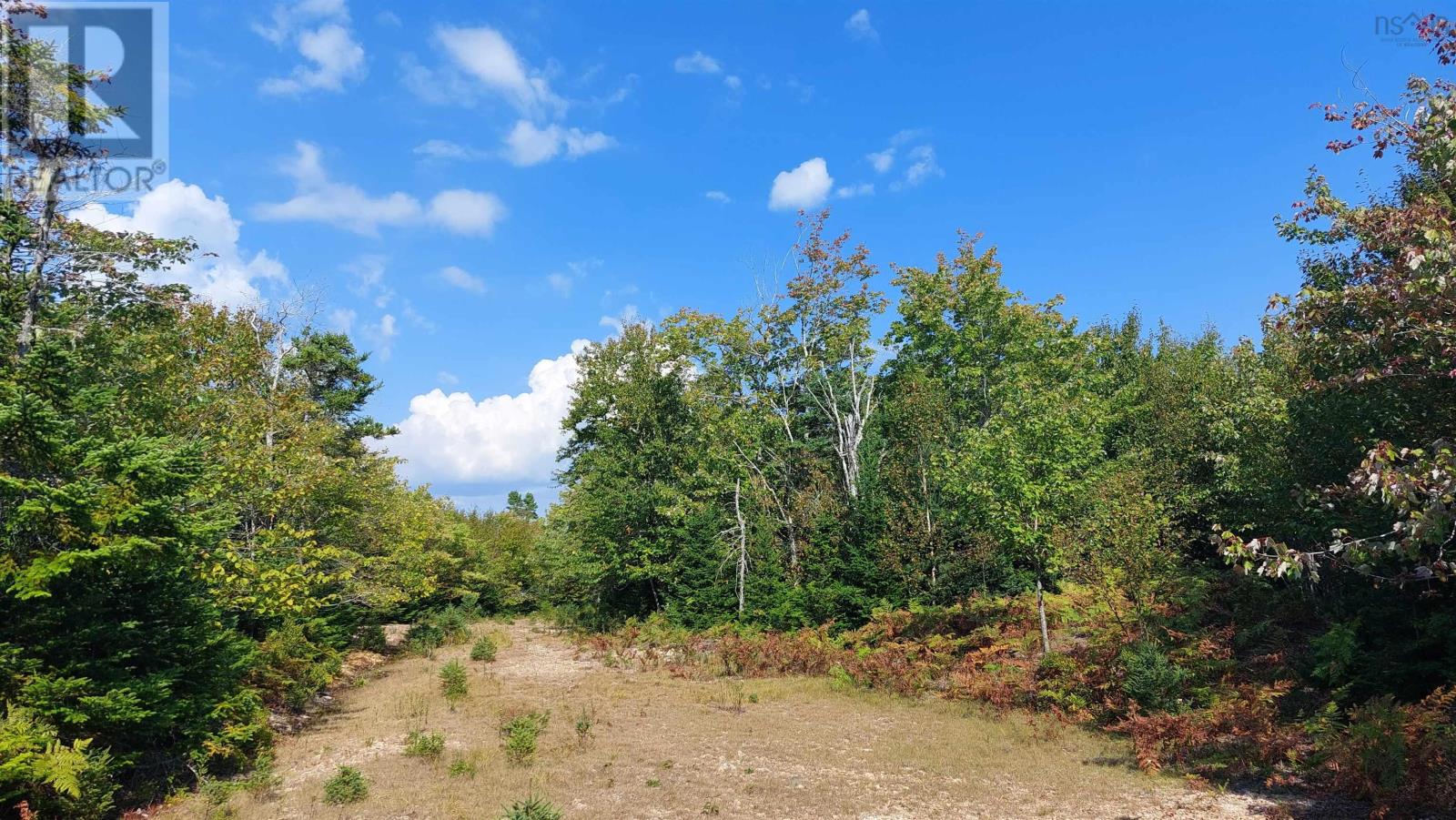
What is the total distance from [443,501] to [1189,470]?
37.4 m

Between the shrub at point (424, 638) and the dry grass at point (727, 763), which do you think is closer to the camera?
the dry grass at point (727, 763)

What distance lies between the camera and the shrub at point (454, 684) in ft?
61.4

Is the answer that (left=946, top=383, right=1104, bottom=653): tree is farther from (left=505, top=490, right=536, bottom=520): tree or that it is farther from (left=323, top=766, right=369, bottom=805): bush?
(left=505, top=490, right=536, bottom=520): tree

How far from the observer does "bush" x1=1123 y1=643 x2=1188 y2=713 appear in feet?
44.2

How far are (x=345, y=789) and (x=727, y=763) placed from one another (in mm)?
6213

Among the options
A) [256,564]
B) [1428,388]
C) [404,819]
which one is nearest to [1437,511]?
[1428,388]

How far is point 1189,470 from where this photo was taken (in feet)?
92.7

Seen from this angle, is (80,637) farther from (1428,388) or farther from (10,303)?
(1428,388)

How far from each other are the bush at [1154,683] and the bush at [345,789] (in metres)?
13.9

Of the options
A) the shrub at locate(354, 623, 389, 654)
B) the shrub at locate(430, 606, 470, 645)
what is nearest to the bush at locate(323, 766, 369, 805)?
the shrub at locate(354, 623, 389, 654)

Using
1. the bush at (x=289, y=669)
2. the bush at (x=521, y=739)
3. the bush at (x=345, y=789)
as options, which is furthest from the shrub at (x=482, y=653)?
the bush at (x=345, y=789)

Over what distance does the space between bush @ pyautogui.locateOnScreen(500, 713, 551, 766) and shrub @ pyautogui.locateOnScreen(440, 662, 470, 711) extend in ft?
13.3

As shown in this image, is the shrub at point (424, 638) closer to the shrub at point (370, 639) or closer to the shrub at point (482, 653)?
the shrub at point (370, 639)

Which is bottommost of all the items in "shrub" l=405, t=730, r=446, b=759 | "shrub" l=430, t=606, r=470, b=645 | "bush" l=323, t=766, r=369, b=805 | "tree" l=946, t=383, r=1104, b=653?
"shrub" l=430, t=606, r=470, b=645
